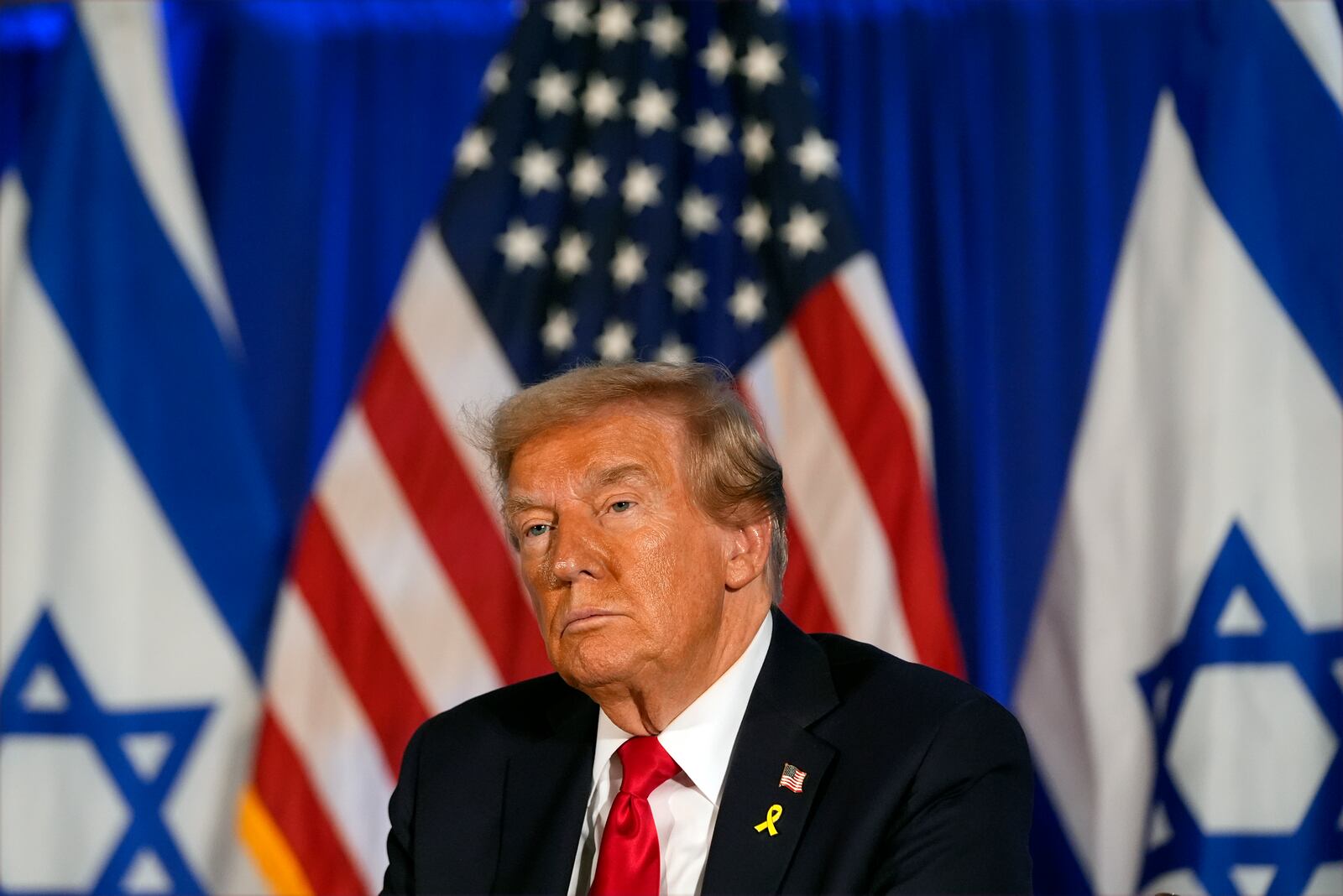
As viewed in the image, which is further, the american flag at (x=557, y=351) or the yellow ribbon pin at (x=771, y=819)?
the american flag at (x=557, y=351)

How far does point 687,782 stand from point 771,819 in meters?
0.17

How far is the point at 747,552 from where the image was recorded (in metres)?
2.35

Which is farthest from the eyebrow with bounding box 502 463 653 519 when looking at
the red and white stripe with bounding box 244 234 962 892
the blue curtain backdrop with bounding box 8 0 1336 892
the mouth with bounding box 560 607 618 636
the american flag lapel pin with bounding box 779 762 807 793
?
the blue curtain backdrop with bounding box 8 0 1336 892

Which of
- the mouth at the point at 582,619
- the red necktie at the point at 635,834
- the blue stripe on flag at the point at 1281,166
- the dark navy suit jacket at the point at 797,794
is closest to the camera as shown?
the dark navy suit jacket at the point at 797,794

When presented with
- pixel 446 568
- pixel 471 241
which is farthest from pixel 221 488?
pixel 471 241

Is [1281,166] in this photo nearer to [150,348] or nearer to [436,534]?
[436,534]

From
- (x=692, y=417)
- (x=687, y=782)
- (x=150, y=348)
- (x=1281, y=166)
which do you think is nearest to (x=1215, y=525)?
(x=1281, y=166)

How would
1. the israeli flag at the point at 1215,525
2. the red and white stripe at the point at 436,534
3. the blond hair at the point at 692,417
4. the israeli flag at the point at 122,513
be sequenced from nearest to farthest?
1. the blond hair at the point at 692,417
2. the israeli flag at the point at 1215,525
3. the red and white stripe at the point at 436,534
4. the israeli flag at the point at 122,513

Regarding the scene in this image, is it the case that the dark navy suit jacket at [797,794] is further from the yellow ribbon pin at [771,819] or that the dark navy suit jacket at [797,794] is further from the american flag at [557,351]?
the american flag at [557,351]

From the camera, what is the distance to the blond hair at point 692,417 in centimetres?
228

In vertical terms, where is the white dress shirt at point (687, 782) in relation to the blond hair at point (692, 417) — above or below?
below

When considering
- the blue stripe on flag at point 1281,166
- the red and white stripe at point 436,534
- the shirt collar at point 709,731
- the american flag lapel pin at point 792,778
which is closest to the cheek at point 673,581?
the shirt collar at point 709,731

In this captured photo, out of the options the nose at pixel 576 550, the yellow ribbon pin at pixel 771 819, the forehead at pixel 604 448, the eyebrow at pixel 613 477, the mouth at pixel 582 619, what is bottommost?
the yellow ribbon pin at pixel 771 819

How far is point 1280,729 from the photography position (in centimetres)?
351
